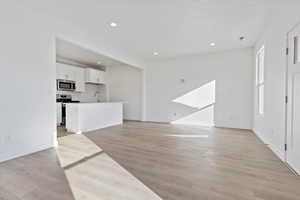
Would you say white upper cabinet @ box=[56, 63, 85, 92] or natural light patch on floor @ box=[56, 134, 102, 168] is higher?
white upper cabinet @ box=[56, 63, 85, 92]

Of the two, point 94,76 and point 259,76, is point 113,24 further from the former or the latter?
point 259,76

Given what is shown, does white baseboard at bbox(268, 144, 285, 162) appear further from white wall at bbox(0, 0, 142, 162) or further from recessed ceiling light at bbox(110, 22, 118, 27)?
white wall at bbox(0, 0, 142, 162)

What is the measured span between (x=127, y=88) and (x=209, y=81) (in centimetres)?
357

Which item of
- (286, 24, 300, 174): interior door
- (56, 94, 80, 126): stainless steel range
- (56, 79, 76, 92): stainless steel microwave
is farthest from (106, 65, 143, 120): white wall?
(286, 24, 300, 174): interior door

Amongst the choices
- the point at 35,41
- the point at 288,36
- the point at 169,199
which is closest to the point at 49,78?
the point at 35,41

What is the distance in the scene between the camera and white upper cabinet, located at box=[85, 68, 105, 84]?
659cm

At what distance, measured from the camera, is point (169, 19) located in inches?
127

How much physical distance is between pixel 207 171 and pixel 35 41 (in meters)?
3.62

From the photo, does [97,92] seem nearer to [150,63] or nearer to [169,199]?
[150,63]

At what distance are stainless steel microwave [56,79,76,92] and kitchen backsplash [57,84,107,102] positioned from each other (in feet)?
1.25

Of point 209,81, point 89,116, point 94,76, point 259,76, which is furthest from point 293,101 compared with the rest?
point 94,76

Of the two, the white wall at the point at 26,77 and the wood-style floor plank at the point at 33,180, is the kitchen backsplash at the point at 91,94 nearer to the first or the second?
the white wall at the point at 26,77

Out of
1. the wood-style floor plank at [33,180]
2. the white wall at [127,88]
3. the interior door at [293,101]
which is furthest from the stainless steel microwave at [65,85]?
the interior door at [293,101]

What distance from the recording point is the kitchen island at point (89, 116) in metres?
4.50
